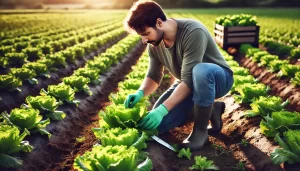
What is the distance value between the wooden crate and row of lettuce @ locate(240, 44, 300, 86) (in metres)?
0.41

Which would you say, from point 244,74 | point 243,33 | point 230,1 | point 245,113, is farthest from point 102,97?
point 230,1

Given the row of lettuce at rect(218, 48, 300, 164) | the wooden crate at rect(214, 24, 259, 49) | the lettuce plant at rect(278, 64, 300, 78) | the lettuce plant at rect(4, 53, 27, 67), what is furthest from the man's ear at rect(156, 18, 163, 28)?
the wooden crate at rect(214, 24, 259, 49)

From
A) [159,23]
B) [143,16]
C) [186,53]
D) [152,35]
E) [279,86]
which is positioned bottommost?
[279,86]

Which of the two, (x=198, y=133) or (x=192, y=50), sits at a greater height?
(x=192, y=50)

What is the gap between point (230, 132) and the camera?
194 inches

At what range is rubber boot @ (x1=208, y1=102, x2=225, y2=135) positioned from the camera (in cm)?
468

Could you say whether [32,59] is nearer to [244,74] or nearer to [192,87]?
[244,74]

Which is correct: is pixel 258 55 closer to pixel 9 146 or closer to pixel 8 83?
pixel 8 83

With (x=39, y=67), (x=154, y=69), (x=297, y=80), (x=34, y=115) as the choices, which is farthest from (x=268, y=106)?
(x=39, y=67)

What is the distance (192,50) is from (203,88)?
0.46m

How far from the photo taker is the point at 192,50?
3.87 meters

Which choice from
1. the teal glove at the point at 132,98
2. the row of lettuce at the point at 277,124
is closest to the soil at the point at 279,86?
the row of lettuce at the point at 277,124

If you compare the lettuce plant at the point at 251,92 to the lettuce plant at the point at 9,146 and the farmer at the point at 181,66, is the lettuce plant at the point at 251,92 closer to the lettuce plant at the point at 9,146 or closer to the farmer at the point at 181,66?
the farmer at the point at 181,66

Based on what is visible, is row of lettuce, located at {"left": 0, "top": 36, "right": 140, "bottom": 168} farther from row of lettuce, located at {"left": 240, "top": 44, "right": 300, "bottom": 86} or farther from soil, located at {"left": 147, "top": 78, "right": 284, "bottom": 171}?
row of lettuce, located at {"left": 240, "top": 44, "right": 300, "bottom": 86}
